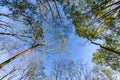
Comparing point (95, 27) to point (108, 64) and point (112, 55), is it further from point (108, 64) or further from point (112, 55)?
point (108, 64)

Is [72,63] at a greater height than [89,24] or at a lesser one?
lesser

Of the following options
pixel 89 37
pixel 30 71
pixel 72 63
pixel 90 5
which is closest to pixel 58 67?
pixel 72 63

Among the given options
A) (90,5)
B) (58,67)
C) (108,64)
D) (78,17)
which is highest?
(90,5)

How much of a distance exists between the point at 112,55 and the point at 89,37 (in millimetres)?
2963

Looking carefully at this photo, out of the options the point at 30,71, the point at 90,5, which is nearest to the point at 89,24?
the point at 90,5

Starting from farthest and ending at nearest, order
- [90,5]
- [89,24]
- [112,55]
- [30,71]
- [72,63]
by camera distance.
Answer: [72,63] → [30,71] → [112,55] → [89,24] → [90,5]

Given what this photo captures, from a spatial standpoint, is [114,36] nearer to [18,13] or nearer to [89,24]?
[89,24]

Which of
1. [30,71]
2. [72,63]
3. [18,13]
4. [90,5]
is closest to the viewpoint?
[18,13]

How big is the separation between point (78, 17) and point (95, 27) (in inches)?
56.2

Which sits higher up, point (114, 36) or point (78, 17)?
point (78, 17)

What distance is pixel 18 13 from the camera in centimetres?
909

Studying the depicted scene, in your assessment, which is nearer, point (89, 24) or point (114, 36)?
point (89, 24)

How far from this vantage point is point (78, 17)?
1036 centimetres

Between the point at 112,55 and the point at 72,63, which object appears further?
the point at 72,63
